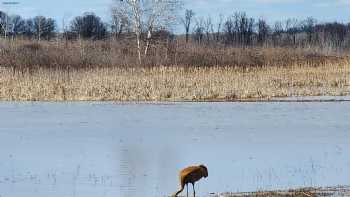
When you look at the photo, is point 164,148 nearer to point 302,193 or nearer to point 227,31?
point 302,193

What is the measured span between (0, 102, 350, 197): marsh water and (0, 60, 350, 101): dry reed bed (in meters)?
2.17

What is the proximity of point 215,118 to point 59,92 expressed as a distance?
614 centimetres

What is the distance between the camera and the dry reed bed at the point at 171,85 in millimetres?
18734

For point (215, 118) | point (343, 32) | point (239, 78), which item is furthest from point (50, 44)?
point (343, 32)

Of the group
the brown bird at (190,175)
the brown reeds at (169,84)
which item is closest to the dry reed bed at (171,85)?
the brown reeds at (169,84)

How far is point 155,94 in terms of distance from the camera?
18.8 m

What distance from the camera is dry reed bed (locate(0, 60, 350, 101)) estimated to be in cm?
1873

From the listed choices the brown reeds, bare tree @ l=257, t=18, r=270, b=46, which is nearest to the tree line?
bare tree @ l=257, t=18, r=270, b=46

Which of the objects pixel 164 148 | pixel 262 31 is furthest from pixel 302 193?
pixel 262 31

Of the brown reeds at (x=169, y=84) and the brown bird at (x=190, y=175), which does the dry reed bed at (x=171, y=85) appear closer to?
the brown reeds at (x=169, y=84)

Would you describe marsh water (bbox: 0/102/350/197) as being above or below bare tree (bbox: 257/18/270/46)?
below

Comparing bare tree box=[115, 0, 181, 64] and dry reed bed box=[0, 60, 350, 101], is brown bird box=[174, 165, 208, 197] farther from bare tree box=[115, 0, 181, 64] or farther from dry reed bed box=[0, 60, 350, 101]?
bare tree box=[115, 0, 181, 64]

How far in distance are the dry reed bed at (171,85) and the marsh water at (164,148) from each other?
7.11ft

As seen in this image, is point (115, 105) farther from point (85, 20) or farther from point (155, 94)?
point (85, 20)
